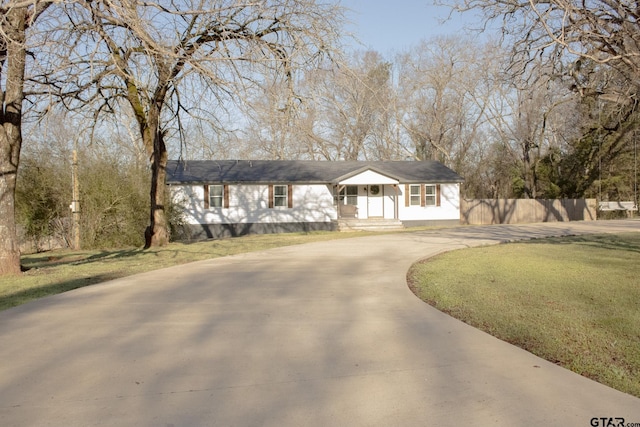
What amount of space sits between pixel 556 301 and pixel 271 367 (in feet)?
15.7

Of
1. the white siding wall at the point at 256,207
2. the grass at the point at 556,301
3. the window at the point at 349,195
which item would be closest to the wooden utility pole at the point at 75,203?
the white siding wall at the point at 256,207

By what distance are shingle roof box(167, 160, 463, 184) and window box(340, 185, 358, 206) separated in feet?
3.16

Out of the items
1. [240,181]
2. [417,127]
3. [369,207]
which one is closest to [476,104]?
[417,127]

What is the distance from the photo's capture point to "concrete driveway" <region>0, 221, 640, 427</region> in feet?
12.5

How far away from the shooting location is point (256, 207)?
2933cm

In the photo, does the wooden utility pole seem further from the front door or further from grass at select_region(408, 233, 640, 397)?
the front door

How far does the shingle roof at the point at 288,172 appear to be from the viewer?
94.8ft

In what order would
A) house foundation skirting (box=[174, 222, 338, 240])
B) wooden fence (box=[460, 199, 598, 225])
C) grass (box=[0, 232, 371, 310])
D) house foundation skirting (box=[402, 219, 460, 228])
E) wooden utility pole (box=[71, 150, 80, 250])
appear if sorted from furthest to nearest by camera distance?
1. wooden fence (box=[460, 199, 598, 225])
2. house foundation skirting (box=[402, 219, 460, 228])
3. house foundation skirting (box=[174, 222, 338, 240])
4. wooden utility pole (box=[71, 150, 80, 250])
5. grass (box=[0, 232, 371, 310])

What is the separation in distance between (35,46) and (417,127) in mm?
38532

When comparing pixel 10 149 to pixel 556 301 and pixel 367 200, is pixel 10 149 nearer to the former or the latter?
pixel 556 301

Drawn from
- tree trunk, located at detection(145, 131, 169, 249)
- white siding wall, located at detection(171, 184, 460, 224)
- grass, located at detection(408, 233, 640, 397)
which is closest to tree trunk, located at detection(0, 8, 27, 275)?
tree trunk, located at detection(145, 131, 169, 249)

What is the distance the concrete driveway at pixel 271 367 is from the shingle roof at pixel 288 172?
20815 millimetres

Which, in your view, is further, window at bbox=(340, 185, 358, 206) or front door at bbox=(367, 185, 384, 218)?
front door at bbox=(367, 185, 384, 218)

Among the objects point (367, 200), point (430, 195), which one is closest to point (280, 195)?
point (367, 200)
